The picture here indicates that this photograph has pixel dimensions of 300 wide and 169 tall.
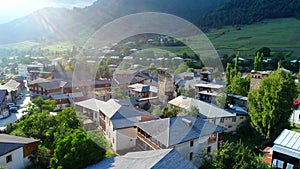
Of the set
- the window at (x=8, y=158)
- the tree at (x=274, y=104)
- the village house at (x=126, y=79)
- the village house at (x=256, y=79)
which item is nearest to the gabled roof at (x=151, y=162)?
the window at (x=8, y=158)

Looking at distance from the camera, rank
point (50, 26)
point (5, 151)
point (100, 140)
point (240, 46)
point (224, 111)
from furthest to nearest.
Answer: point (50, 26)
point (240, 46)
point (224, 111)
point (100, 140)
point (5, 151)

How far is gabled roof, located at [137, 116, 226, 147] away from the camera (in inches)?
374

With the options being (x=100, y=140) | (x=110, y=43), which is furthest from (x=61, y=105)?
(x=110, y=43)

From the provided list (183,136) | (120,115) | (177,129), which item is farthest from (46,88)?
(183,136)

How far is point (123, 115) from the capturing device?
40.3 feet

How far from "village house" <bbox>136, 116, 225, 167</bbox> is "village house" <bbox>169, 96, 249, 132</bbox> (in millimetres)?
3157

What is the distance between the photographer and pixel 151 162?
7.50m

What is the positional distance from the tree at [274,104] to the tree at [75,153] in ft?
29.2

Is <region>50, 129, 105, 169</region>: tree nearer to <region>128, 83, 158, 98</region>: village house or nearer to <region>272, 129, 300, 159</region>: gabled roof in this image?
<region>272, 129, 300, 159</region>: gabled roof

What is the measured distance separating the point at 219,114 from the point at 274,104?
3184 mm

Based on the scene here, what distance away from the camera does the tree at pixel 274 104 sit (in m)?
12.1

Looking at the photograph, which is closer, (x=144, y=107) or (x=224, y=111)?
(x=224, y=111)

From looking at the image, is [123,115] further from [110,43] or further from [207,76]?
[110,43]

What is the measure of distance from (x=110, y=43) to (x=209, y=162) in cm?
3921
